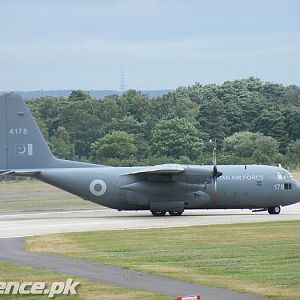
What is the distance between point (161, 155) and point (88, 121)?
19886 mm

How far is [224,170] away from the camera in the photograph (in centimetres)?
4800

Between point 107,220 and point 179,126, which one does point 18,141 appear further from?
point 179,126

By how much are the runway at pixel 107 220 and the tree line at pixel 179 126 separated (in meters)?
20.4

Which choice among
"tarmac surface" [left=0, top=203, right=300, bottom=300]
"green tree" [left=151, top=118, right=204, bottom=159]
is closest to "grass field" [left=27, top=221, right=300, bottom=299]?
"tarmac surface" [left=0, top=203, right=300, bottom=300]

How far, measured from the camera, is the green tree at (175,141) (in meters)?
90.6

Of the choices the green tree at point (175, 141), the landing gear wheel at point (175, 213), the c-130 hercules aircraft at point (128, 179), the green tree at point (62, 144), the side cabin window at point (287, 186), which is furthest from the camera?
the green tree at point (175, 141)

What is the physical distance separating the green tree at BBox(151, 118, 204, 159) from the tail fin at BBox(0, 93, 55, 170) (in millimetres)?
41813

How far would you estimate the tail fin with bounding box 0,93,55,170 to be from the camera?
155 ft

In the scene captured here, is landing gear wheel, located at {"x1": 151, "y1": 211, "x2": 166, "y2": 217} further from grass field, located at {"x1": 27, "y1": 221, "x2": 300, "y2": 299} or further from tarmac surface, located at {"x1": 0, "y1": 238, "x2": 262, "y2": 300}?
tarmac surface, located at {"x1": 0, "y1": 238, "x2": 262, "y2": 300}

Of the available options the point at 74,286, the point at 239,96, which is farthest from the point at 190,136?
the point at 74,286

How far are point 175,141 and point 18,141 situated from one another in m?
45.0

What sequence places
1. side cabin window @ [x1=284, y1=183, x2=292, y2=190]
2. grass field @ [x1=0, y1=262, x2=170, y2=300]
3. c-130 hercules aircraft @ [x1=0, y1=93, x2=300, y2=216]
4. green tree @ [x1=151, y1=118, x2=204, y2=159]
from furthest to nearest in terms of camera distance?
green tree @ [x1=151, y1=118, x2=204, y2=159]
side cabin window @ [x1=284, y1=183, x2=292, y2=190]
c-130 hercules aircraft @ [x1=0, y1=93, x2=300, y2=216]
grass field @ [x1=0, y1=262, x2=170, y2=300]

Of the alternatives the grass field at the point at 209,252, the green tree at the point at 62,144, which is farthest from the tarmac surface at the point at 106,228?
the green tree at the point at 62,144

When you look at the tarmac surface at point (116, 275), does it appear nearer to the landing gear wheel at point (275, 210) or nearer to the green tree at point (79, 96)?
the landing gear wheel at point (275, 210)
